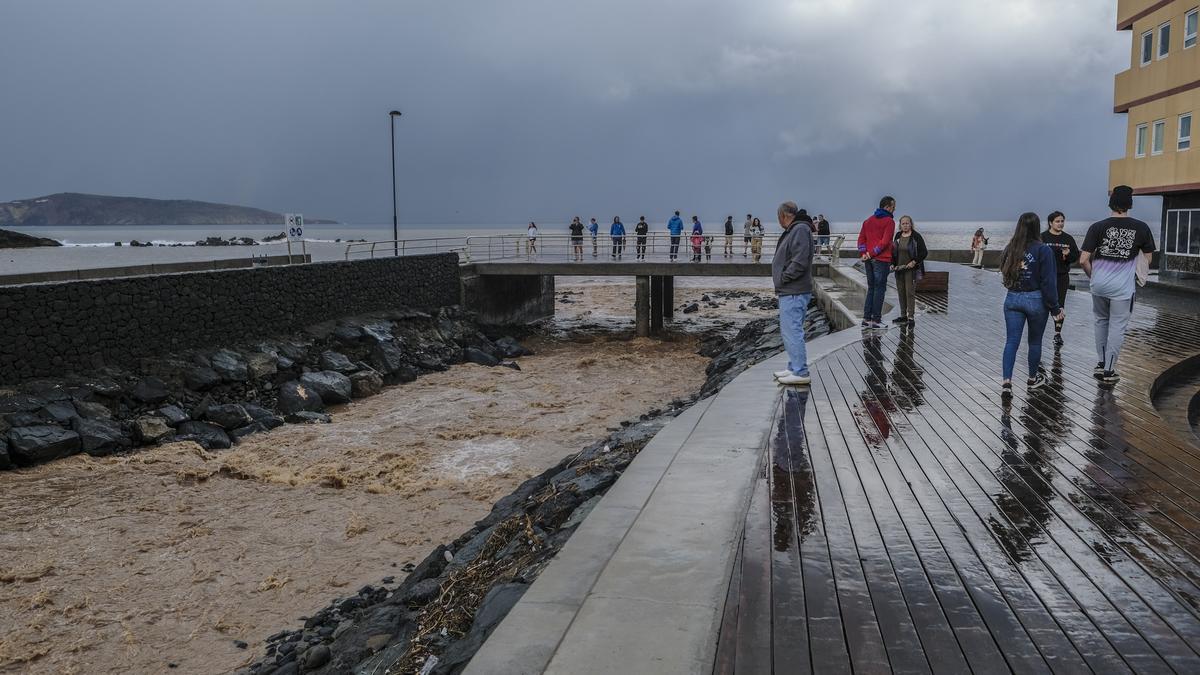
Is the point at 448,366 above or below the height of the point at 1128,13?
below

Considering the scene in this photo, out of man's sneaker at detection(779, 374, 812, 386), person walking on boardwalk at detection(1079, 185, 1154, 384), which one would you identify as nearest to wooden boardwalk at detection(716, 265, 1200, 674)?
man's sneaker at detection(779, 374, 812, 386)

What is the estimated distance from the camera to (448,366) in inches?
952

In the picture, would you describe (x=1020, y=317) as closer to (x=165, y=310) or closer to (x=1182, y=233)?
(x=165, y=310)

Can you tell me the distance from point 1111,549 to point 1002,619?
1.11 m

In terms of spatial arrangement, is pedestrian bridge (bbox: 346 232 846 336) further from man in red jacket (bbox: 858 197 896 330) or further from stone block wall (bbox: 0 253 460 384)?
man in red jacket (bbox: 858 197 896 330)

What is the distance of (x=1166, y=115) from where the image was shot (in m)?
25.0

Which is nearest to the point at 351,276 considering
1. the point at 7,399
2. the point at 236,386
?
the point at 236,386

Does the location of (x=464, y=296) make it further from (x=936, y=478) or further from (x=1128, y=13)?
(x=936, y=478)

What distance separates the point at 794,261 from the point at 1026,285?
209cm

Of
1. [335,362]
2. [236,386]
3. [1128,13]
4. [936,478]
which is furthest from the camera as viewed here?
[1128,13]

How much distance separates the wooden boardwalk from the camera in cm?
310

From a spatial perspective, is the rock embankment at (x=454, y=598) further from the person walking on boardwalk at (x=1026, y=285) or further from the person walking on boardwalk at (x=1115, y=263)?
the person walking on boardwalk at (x=1115, y=263)

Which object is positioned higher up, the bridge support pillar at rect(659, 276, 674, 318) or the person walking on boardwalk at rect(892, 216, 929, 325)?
the person walking on boardwalk at rect(892, 216, 929, 325)

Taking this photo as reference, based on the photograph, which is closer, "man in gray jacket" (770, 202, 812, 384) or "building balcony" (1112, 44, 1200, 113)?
"man in gray jacket" (770, 202, 812, 384)
